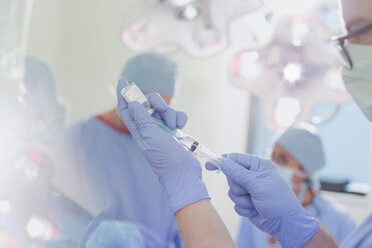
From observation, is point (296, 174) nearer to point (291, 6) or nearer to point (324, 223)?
point (324, 223)

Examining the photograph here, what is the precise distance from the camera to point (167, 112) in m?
0.69

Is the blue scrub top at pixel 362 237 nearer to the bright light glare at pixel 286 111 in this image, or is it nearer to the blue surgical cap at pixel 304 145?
the blue surgical cap at pixel 304 145

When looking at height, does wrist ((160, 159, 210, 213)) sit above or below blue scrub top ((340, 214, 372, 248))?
above

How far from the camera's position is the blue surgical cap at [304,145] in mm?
1574

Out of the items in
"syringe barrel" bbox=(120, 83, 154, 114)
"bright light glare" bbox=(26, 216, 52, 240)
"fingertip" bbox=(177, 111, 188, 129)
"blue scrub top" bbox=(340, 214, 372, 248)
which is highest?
"syringe barrel" bbox=(120, 83, 154, 114)

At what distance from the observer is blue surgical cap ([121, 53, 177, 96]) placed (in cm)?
100

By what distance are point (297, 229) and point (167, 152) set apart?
0.30m

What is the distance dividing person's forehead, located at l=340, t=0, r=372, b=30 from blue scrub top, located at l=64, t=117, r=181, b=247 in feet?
2.12

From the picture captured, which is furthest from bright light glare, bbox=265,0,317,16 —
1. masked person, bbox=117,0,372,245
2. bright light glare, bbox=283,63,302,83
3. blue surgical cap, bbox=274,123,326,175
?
masked person, bbox=117,0,372,245

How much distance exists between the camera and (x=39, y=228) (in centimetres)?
80

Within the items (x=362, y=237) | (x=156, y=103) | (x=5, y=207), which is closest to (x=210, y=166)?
(x=156, y=103)

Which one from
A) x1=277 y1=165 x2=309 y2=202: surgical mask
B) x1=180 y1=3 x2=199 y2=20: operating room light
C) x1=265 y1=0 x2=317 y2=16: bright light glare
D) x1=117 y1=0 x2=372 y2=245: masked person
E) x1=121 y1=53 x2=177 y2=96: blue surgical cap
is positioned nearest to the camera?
x1=117 y1=0 x2=372 y2=245: masked person

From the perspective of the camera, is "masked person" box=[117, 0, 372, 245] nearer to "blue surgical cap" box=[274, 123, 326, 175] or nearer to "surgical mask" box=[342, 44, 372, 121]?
"surgical mask" box=[342, 44, 372, 121]

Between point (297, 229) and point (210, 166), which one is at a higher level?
point (210, 166)
